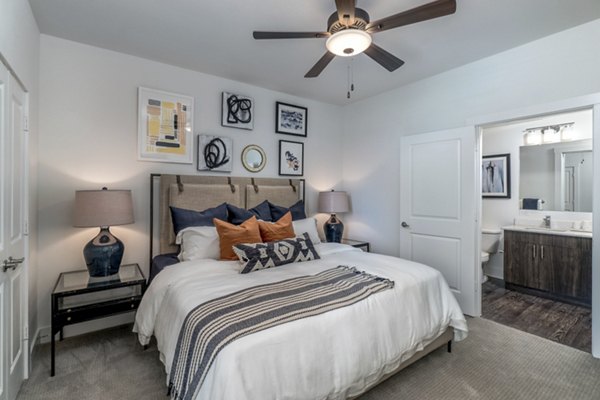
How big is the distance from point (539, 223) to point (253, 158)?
4.14m

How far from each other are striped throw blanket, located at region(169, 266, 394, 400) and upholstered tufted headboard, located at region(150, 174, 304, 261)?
1.64 meters

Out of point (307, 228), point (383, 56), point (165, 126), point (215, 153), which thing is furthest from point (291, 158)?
point (383, 56)

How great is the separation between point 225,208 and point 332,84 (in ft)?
6.80

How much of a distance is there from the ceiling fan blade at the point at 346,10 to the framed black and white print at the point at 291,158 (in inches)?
87.6

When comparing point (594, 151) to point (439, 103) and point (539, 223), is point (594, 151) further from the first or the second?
point (539, 223)

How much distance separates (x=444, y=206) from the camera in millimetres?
3279

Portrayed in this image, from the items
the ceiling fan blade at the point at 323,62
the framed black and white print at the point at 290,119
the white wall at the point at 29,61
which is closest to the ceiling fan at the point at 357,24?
the ceiling fan blade at the point at 323,62

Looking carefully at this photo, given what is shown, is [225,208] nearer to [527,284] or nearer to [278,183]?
[278,183]

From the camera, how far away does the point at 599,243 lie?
7.51ft

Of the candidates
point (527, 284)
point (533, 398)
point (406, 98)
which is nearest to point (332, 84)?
point (406, 98)

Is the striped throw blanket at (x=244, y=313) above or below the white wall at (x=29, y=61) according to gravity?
below

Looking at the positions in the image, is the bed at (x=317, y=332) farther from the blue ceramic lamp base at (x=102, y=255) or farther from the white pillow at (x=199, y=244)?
the blue ceramic lamp base at (x=102, y=255)

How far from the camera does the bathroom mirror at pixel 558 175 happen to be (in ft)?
12.2

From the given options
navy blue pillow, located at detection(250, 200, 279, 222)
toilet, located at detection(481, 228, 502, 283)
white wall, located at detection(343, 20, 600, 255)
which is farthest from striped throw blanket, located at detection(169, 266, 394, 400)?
toilet, located at detection(481, 228, 502, 283)
